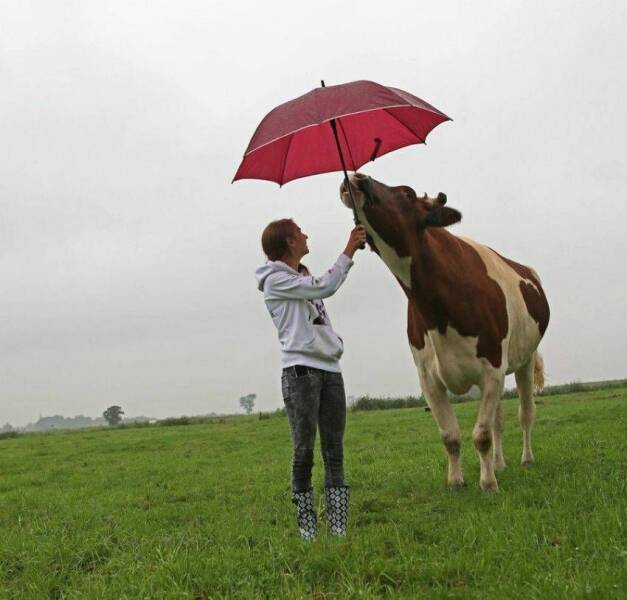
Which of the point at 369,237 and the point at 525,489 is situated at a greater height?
the point at 369,237

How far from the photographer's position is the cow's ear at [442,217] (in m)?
5.42

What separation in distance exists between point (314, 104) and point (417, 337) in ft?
9.09

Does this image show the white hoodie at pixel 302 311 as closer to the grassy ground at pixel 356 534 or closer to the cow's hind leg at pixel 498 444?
the grassy ground at pixel 356 534

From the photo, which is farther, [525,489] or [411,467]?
[411,467]

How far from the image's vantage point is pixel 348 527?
5.13 m

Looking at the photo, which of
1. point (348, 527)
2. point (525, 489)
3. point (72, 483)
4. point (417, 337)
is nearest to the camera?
point (348, 527)

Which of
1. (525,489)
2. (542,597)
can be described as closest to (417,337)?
(525,489)

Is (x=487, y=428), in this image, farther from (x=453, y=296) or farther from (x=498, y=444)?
(x=498, y=444)

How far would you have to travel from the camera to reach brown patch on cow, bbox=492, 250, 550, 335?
7246 mm

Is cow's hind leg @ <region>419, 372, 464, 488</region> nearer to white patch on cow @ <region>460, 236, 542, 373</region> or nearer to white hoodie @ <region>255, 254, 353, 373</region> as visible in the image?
white patch on cow @ <region>460, 236, 542, 373</region>

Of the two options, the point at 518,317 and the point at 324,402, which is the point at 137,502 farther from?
the point at 518,317

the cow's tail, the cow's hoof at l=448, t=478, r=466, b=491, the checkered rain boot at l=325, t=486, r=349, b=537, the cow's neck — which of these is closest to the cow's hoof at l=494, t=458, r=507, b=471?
the cow's hoof at l=448, t=478, r=466, b=491

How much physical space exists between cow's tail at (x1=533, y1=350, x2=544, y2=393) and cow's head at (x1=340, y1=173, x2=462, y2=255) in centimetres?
376

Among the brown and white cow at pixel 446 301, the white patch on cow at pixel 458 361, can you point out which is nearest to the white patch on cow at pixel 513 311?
the brown and white cow at pixel 446 301
